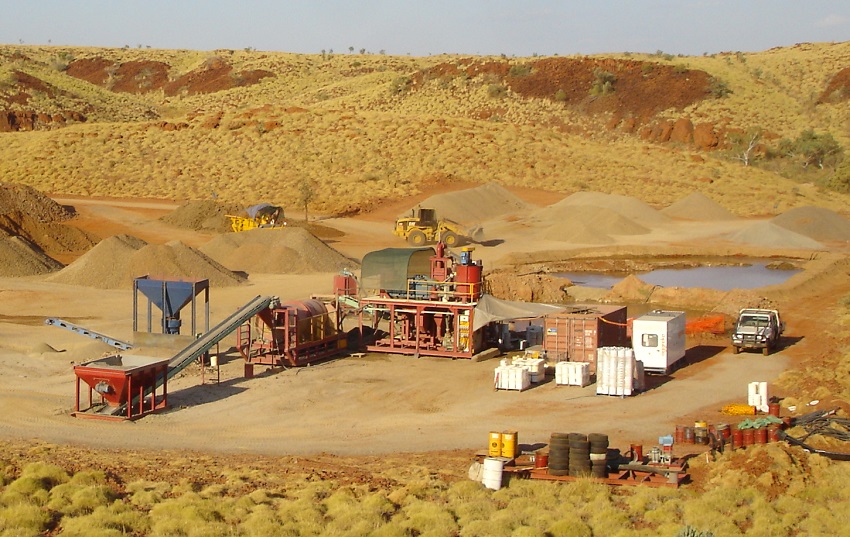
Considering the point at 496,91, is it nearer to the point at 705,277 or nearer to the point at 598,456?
the point at 705,277

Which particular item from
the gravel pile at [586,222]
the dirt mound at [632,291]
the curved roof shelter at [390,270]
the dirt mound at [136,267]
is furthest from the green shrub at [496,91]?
the curved roof shelter at [390,270]

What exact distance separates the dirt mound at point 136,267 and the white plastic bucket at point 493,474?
88.8ft

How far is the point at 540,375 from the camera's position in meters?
29.4

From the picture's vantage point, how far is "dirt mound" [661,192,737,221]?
7281 cm

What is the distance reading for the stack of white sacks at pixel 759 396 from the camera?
26203 mm

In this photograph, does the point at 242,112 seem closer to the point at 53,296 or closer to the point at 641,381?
the point at 53,296

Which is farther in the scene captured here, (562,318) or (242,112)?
(242,112)

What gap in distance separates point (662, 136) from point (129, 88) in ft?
264

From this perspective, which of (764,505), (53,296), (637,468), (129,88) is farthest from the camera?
(129,88)

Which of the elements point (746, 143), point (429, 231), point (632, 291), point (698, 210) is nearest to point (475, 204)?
point (429, 231)

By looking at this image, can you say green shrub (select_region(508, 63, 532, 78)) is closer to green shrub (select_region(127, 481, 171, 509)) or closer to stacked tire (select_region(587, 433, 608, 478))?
stacked tire (select_region(587, 433, 608, 478))

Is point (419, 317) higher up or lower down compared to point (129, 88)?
lower down

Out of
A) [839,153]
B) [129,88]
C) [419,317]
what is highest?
[129,88]

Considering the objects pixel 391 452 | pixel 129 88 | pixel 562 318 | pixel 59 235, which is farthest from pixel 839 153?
pixel 129 88
